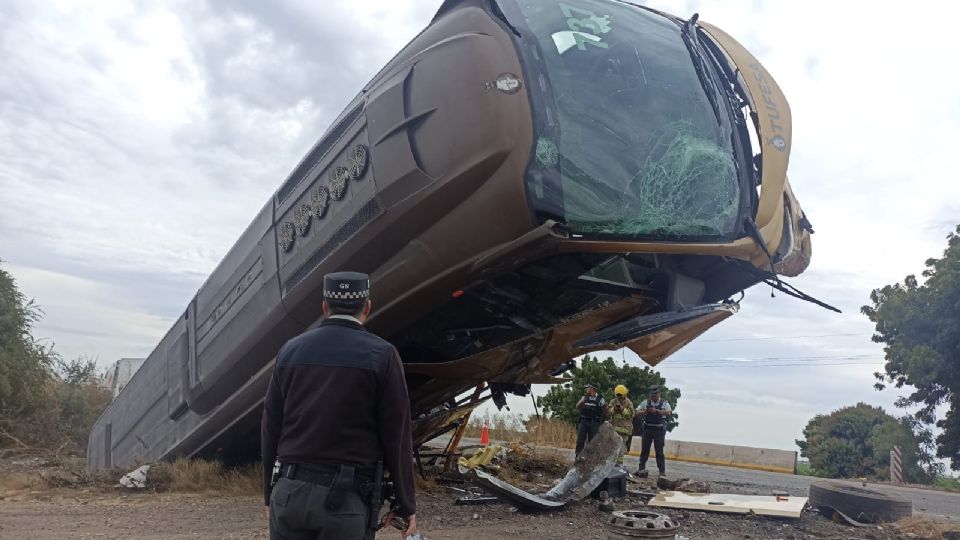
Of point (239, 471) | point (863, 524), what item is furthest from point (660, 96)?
point (239, 471)

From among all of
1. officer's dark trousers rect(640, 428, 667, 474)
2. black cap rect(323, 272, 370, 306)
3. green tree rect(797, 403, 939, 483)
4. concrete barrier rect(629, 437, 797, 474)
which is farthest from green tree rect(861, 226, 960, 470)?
black cap rect(323, 272, 370, 306)

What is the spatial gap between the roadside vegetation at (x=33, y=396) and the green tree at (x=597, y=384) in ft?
32.5

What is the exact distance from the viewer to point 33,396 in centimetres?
A: 1162

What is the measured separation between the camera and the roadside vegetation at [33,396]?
1110 cm

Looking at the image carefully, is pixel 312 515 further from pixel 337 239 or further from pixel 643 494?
pixel 643 494

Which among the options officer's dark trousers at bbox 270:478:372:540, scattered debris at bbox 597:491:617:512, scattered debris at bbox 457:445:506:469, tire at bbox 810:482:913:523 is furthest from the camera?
scattered debris at bbox 457:445:506:469

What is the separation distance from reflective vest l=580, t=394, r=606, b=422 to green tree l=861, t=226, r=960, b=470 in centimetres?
1157

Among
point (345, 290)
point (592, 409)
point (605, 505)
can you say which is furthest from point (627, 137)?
point (592, 409)

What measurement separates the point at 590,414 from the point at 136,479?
5.03 m

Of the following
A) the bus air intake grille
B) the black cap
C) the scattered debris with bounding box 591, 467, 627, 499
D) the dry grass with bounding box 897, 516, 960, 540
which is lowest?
the dry grass with bounding box 897, 516, 960, 540

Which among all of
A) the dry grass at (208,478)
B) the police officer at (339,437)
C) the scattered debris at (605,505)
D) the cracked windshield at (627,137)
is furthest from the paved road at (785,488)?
the police officer at (339,437)

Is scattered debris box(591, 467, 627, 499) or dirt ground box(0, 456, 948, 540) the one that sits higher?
scattered debris box(591, 467, 627, 499)

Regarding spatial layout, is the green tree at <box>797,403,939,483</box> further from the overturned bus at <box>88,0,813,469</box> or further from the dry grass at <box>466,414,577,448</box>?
the overturned bus at <box>88,0,813,469</box>

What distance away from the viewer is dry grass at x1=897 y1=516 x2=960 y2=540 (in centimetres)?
561
